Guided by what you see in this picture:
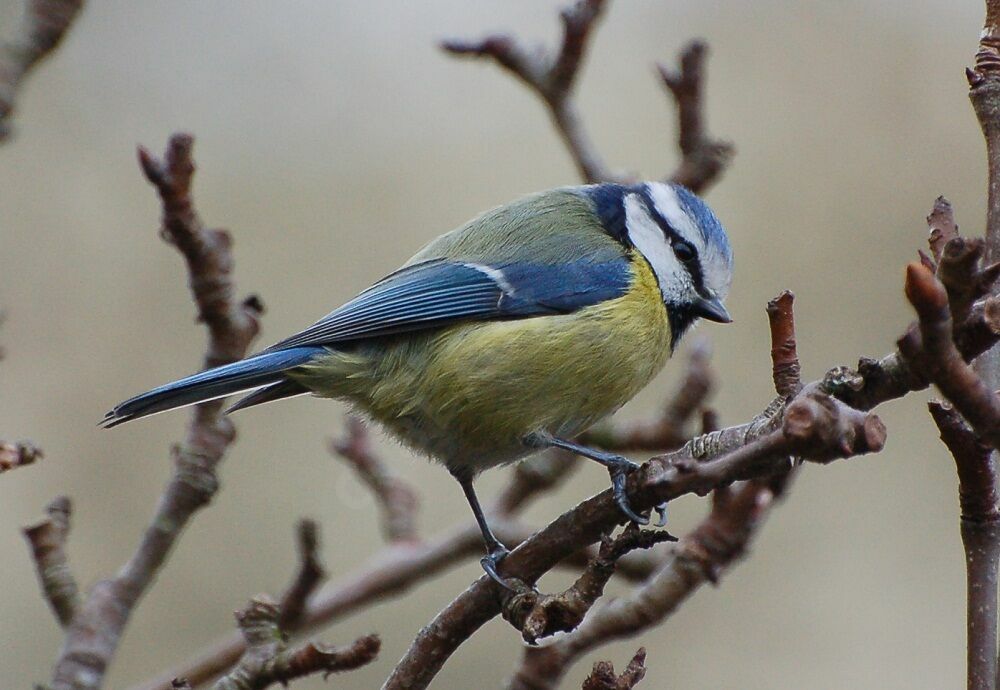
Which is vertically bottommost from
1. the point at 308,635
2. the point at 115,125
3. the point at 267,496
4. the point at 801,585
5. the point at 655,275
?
the point at 308,635

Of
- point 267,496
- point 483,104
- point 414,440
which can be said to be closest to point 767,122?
point 483,104

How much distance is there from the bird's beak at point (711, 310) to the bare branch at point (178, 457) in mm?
929

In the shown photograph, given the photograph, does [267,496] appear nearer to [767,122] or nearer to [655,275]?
[655,275]

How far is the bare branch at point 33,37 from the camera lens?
60.5 inches

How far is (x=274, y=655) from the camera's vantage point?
1481mm

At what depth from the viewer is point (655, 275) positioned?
238 centimetres

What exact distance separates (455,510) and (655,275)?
2102 mm

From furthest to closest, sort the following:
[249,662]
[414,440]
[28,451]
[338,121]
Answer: [338,121] → [414,440] → [249,662] → [28,451]

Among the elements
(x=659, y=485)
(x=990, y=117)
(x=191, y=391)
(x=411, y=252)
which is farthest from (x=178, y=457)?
(x=411, y=252)

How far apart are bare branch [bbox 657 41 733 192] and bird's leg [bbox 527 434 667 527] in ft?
2.03

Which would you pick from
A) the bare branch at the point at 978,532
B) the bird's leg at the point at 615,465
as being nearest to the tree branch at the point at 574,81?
the bird's leg at the point at 615,465

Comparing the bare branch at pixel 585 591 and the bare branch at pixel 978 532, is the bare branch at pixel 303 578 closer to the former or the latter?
the bare branch at pixel 585 591

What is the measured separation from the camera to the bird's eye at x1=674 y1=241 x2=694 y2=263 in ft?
7.77

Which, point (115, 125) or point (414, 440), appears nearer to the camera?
point (414, 440)
